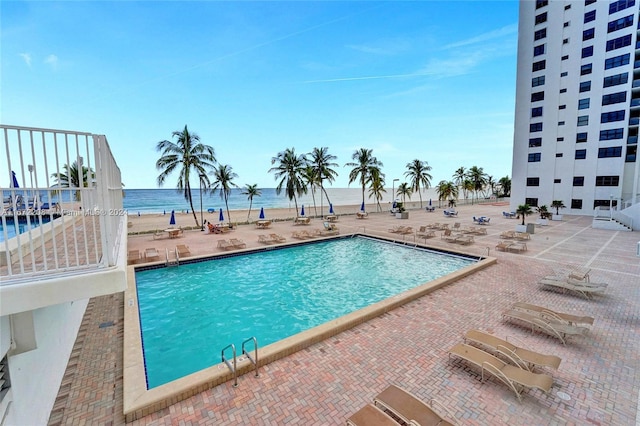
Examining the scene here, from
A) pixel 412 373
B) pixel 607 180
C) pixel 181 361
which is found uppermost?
pixel 607 180

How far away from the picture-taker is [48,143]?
2.78m

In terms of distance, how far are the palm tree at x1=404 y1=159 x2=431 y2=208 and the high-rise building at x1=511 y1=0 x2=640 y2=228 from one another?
11.4 m

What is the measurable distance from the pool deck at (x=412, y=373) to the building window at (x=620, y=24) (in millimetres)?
36936

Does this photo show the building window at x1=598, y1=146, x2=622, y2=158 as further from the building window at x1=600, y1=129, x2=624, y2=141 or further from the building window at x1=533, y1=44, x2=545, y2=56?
the building window at x1=533, y1=44, x2=545, y2=56

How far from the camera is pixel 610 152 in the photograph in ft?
96.9

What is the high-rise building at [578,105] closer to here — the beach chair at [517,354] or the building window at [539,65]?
the building window at [539,65]

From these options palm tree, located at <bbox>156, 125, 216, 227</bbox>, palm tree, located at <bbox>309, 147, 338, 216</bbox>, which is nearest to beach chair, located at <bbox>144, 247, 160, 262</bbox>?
palm tree, located at <bbox>156, 125, 216, 227</bbox>

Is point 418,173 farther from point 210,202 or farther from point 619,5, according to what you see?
point 210,202

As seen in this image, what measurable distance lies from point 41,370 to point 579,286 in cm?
1308

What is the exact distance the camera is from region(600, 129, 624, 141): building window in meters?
28.8

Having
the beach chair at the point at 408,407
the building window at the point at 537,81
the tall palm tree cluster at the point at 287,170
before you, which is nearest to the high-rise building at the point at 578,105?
the building window at the point at 537,81

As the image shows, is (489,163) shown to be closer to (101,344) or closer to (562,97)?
(562,97)

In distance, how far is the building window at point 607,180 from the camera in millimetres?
29141

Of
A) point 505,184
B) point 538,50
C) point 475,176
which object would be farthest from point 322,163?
point 505,184
